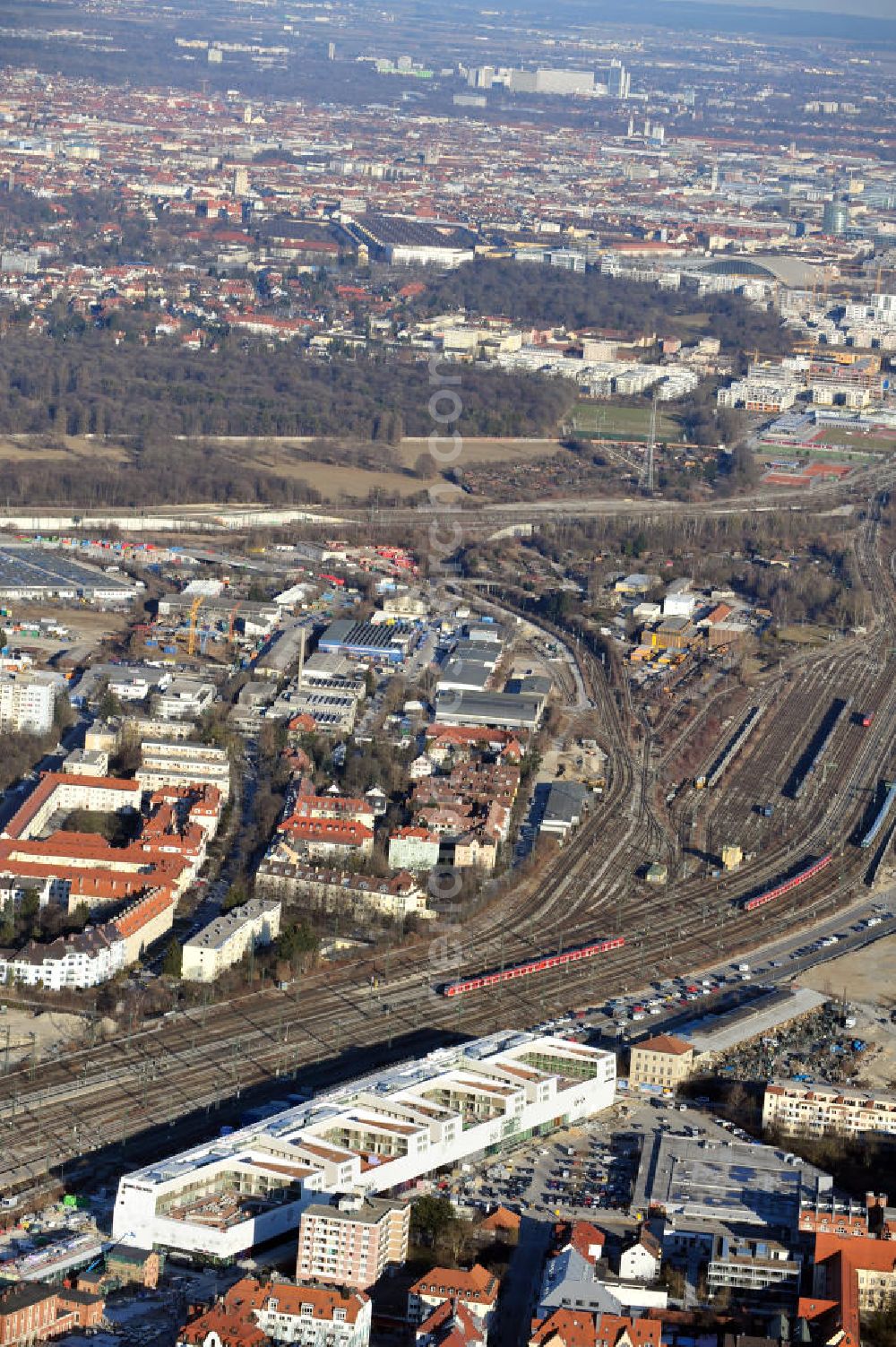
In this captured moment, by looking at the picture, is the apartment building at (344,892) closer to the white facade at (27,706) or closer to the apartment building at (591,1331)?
the white facade at (27,706)

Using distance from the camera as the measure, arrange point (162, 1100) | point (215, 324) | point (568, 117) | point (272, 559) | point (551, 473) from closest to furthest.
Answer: point (162, 1100) → point (272, 559) → point (551, 473) → point (215, 324) → point (568, 117)

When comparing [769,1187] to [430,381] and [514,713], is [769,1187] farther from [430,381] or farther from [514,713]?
[430,381]

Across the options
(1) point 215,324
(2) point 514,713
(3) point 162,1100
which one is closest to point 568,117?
(1) point 215,324

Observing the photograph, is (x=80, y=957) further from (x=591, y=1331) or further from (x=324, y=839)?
(x=591, y=1331)

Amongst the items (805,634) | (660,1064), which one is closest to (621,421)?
(805,634)

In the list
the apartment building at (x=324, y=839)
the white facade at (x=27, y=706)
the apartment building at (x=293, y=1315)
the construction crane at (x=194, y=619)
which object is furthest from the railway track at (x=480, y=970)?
the white facade at (x=27, y=706)

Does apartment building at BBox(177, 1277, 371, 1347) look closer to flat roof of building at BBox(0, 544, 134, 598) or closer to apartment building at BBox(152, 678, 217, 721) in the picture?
apartment building at BBox(152, 678, 217, 721)
